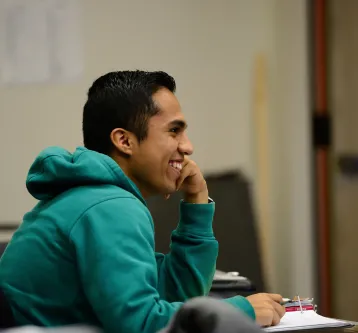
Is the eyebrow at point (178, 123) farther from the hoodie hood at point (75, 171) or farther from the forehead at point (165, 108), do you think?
the hoodie hood at point (75, 171)

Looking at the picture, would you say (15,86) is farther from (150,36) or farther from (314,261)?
(314,261)

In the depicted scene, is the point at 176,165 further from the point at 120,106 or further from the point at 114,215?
the point at 114,215

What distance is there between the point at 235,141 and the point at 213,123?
16cm

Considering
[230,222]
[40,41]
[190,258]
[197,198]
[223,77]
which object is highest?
[40,41]

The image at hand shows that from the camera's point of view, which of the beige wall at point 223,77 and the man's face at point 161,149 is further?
the beige wall at point 223,77

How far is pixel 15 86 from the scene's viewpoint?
2.88 m

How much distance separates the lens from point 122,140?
56.4 inches

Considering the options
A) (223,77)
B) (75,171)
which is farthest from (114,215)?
(223,77)

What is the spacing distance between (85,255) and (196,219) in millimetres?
434

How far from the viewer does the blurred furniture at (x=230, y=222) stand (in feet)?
9.59

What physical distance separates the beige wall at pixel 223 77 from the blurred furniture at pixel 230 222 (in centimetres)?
18

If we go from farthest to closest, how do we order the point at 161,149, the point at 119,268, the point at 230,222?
the point at 230,222, the point at 161,149, the point at 119,268

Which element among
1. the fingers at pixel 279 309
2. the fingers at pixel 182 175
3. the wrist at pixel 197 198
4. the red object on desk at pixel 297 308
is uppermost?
the fingers at pixel 182 175

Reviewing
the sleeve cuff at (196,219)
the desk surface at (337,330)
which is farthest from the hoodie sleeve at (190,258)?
the desk surface at (337,330)
